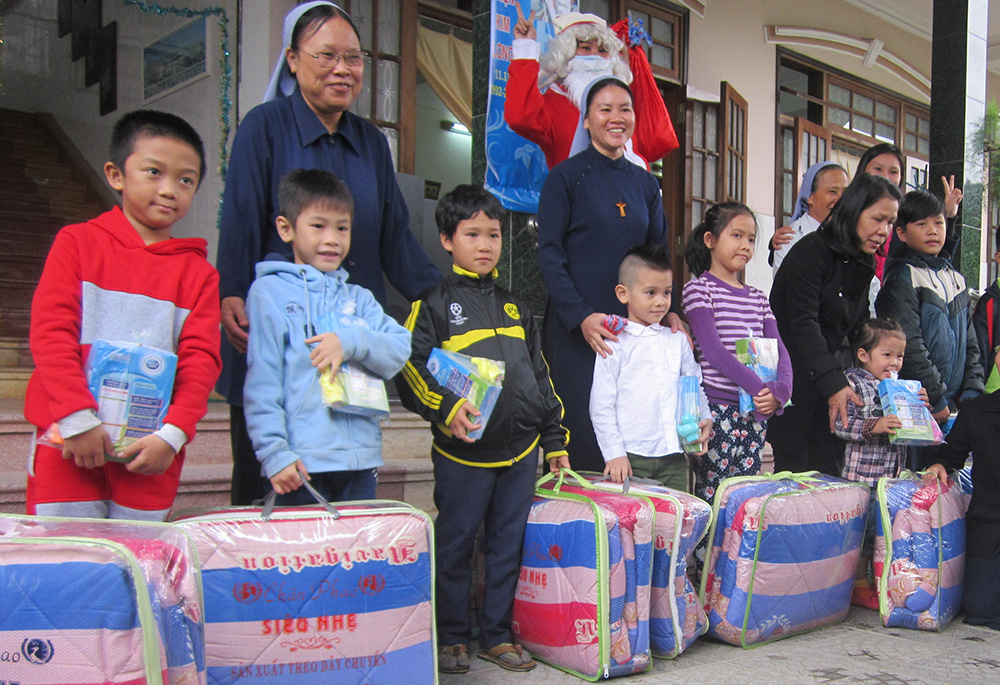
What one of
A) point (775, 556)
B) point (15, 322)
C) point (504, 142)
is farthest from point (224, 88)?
point (775, 556)

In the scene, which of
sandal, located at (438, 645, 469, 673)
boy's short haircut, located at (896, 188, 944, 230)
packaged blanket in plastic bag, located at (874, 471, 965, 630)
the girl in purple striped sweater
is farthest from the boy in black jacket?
boy's short haircut, located at (896, 188, 944, 230)

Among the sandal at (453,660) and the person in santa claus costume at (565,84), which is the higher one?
the person in santa claus costume at (565,84)

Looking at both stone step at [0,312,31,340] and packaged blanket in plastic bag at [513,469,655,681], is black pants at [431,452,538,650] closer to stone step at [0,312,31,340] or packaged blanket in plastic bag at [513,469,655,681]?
packaged blanket in plastic bag at [513,469,655,681]

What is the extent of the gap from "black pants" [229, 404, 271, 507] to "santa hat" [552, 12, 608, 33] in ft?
7.64

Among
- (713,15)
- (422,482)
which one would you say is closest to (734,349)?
(422,482)

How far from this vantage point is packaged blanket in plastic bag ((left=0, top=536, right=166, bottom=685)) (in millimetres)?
1402

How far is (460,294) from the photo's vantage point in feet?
7.81

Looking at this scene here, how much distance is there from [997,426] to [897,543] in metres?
0.56

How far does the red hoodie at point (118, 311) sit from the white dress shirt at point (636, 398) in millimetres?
1212

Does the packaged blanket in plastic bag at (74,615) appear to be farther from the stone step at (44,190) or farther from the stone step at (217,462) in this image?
the stone step at (44,190)

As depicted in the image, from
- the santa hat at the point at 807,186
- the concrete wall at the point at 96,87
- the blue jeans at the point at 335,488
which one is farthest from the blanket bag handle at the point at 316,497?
the concrete wall at the point at 96,87

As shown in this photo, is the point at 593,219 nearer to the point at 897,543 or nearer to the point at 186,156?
the point at 186,156

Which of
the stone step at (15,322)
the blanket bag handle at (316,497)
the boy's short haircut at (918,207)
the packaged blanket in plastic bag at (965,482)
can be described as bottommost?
the packaged blanket in plastic bag at (965,482)

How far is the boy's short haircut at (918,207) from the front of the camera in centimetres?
342
